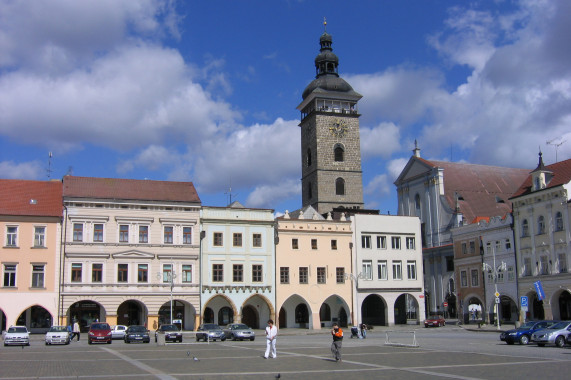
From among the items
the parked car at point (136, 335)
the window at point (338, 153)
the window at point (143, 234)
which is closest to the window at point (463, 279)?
the window at point (338, 153)

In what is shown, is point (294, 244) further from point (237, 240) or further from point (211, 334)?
point (211, 334)

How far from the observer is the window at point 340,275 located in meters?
60.5

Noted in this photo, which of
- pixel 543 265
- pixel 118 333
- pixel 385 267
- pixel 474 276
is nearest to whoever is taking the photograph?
pixel 118 333

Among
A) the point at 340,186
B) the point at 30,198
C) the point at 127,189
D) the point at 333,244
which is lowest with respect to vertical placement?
the point at 333,244

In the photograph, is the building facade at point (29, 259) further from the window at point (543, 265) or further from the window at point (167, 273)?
the window at point (543, 265)

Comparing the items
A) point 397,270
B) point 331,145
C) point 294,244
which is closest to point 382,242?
point 397,270

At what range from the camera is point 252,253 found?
188 feet

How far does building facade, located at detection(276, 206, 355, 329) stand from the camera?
58594mm

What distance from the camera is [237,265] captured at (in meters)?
56.7

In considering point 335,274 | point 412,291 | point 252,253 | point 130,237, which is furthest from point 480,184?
point 130,237

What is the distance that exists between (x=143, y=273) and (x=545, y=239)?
35.2m

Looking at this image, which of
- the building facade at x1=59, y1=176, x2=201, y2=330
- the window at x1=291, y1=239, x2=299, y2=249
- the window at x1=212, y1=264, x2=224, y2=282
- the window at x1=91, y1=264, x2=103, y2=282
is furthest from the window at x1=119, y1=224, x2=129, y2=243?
the window at x1=291, y1=239, x2=299, y2=249

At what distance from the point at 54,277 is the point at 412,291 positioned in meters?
33.3

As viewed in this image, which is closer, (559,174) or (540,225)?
(559,174)
